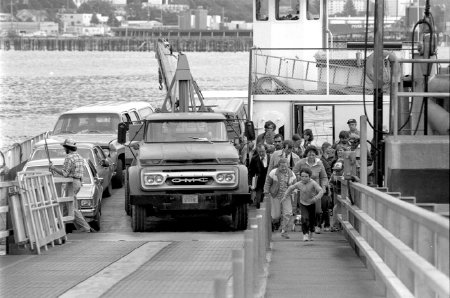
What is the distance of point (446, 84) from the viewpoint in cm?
1145

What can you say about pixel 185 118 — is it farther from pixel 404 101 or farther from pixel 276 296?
pixel 276 296

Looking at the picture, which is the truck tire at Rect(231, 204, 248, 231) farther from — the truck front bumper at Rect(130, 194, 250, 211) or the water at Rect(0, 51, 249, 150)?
the water at Rect(0, 51, 249, 150)

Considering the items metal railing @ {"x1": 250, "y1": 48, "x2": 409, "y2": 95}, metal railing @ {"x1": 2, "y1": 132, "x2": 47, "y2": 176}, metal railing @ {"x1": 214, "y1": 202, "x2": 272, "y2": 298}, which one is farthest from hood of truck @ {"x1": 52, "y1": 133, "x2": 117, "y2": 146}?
metal railing @ {"x1": 214, "y1": 202, "x2": 272, "y2": 298}

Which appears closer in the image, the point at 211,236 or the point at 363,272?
the point at 363,272

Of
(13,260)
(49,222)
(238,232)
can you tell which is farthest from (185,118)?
(13,260)

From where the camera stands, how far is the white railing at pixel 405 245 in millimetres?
7949

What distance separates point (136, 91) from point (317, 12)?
8245 cm

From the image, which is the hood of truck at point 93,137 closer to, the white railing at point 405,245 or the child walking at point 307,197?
the child walking at point 307,197

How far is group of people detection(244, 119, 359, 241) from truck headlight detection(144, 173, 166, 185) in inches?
71.0

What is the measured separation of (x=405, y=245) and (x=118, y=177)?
20646 millimetres

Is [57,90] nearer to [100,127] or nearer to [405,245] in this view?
[100,127]

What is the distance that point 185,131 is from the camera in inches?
926

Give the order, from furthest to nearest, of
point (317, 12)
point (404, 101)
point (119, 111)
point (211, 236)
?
point (317, 12) < point (119, 111) < point (211, 236) < point (404, 101)

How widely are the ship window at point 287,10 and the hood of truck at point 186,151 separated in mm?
13556
